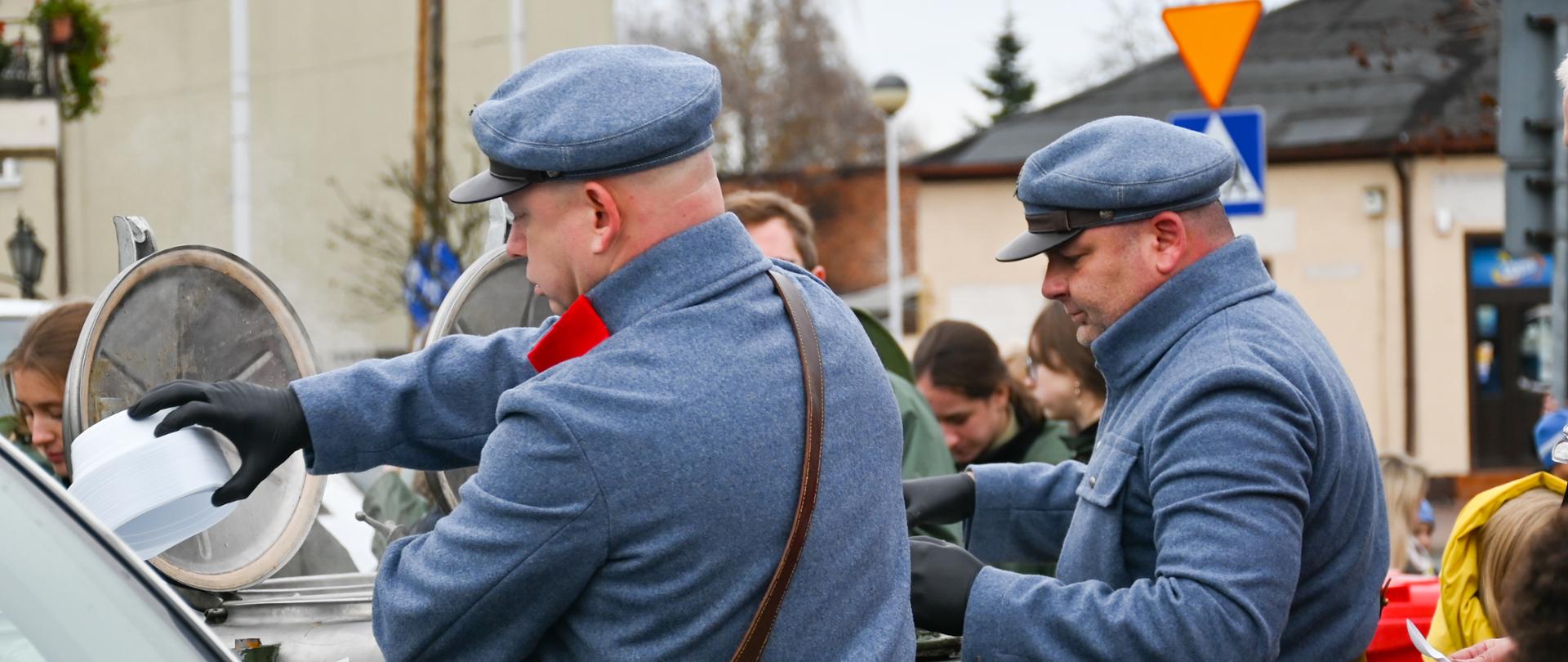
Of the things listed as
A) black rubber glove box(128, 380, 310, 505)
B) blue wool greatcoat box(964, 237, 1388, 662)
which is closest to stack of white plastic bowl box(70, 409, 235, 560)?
black rubber glove box(128, 380, 310, 505)

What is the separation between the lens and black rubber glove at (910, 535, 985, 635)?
2555 mm

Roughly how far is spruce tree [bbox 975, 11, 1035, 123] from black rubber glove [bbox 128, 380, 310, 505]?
40.2 meters

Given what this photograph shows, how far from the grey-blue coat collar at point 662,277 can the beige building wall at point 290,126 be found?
23.4m

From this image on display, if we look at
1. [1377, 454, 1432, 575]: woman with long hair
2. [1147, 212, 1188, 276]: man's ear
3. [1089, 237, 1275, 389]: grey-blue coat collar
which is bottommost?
[1377, 454, 1432, 575]: woman with long hair

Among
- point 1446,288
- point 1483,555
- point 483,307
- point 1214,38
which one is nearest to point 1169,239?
point 1483,555

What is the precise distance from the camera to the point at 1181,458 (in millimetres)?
2457

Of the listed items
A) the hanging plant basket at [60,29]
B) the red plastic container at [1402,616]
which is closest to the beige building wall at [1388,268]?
the hanging plant basket at [60,29]

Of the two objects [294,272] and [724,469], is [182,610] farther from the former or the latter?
[294,272]

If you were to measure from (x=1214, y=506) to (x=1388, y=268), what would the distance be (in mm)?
18851

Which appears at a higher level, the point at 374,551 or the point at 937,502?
the point at 937,502

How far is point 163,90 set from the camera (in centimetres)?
2705

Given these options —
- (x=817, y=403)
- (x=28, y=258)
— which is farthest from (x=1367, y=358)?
(x=817, y=403)

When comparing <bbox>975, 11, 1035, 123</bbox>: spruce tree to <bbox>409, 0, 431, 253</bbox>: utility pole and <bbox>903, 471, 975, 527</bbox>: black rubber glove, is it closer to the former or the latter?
<bbox>409, 0, 431, 253</bbox>: utility pole

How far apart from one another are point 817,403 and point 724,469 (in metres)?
0.16
